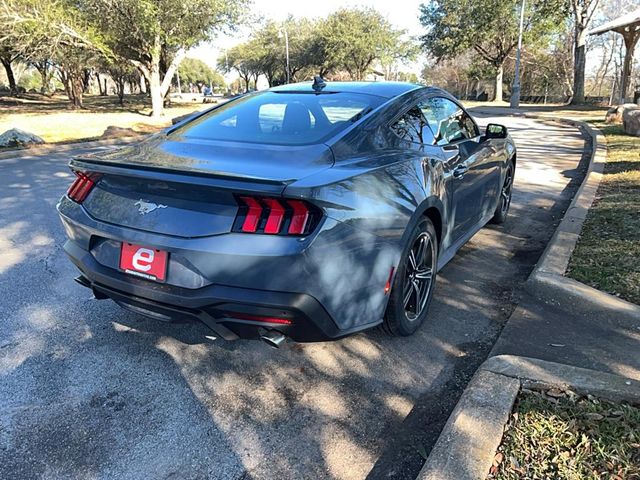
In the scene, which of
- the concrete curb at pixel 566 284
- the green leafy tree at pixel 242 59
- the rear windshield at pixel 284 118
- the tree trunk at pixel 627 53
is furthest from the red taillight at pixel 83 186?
the green leafy tree at pixel 242 59

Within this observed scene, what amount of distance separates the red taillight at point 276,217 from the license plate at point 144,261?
17.3 inches

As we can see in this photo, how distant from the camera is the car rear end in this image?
214 centimetres

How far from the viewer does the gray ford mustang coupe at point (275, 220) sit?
2160mm

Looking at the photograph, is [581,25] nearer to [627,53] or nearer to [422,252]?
[627,53]

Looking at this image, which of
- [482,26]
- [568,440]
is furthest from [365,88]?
[482,26]

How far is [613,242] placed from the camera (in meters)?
4.33

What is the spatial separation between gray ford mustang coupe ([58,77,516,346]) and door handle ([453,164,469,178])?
23 cm

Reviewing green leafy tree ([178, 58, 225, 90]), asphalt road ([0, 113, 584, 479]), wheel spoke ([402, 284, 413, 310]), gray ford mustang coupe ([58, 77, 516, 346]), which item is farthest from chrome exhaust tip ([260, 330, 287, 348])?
green leafy tree ([178, 58, 225, 90])

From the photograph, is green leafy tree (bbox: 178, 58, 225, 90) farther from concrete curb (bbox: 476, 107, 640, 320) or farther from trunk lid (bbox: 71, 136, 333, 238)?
trunk lid (bbox: 71, 136, 333, 238)

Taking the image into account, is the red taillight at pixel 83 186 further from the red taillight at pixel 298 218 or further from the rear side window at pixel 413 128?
the rear side window at pixel 413 128

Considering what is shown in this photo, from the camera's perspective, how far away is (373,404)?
2.54 m

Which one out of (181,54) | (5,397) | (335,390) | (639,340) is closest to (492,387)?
(335,390)

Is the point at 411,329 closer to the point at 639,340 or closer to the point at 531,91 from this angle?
the point at 639,340

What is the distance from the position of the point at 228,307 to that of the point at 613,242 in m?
3.72
